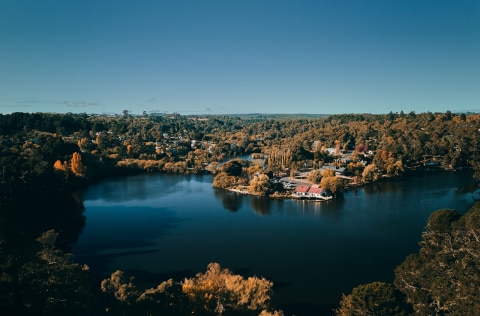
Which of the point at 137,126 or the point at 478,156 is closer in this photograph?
the point at 478,156

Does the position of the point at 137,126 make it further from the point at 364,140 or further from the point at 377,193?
the point at 377,193

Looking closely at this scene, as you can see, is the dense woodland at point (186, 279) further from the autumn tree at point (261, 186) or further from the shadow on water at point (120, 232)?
the shadow on water at point (120, 232)

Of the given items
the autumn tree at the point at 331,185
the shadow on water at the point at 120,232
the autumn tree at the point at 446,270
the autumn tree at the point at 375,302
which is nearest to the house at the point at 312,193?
the autumn tree at the point at 331,185

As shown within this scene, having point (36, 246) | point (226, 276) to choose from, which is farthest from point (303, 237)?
point (36, 246)

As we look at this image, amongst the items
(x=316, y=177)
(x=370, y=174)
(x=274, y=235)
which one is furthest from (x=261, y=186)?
(x=370, y=174)

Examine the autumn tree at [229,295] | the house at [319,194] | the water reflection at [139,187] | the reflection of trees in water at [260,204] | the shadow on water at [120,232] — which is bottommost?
the shadow on water at [120,232]

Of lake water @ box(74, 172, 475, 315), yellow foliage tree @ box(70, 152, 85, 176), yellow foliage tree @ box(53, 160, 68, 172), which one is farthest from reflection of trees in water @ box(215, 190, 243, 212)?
yellow foliage tree @ box(53, 160, 68, 172)

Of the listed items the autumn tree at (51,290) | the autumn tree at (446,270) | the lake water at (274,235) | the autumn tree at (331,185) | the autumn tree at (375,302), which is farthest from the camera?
the autumn tree at (331,185)
